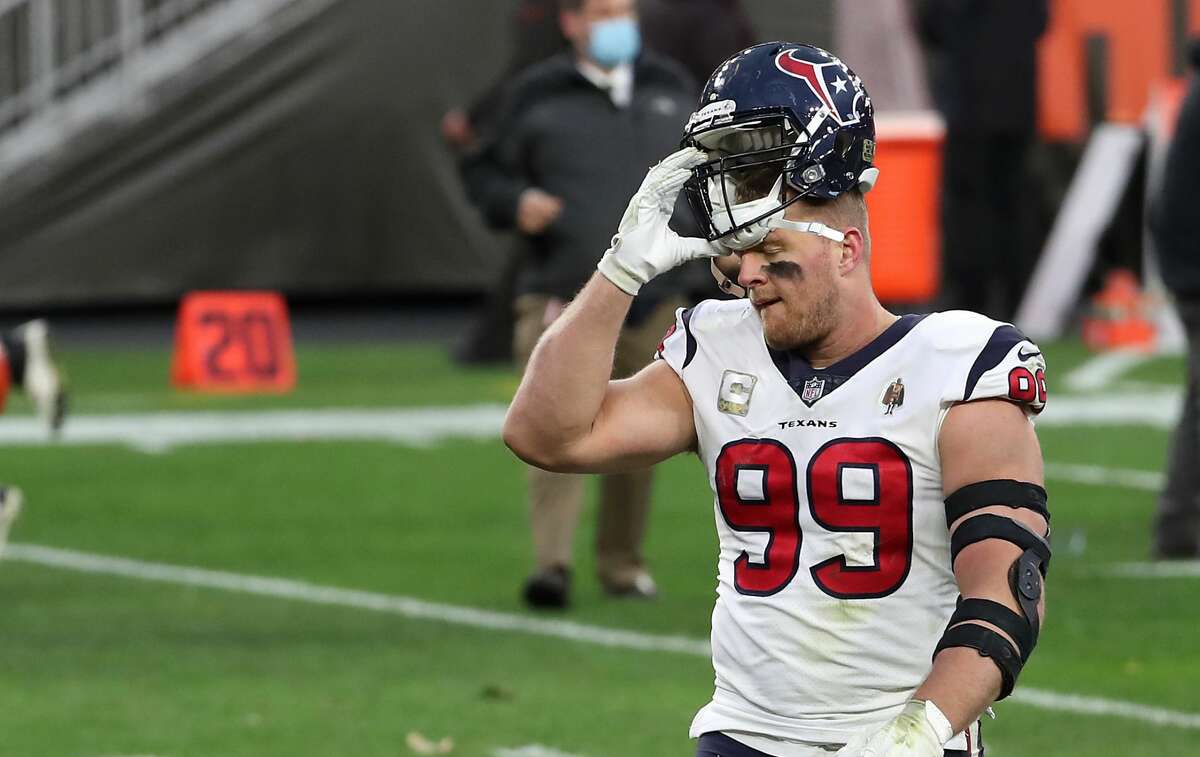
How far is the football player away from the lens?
3852 millimetres

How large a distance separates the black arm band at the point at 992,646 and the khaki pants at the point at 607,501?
5.19 m

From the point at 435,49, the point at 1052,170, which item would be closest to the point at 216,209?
the point at 435,49

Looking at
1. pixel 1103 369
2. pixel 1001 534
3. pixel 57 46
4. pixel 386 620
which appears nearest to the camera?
pixel 1001 534

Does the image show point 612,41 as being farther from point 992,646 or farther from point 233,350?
point 233,350

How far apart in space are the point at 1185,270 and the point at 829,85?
5.58 metres

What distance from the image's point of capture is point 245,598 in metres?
9.05

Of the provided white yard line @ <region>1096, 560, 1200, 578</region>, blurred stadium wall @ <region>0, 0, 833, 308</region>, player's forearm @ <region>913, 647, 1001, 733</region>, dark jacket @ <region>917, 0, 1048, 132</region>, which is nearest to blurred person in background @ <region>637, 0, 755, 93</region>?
A: white yard line @ <region>1096, 560, 1200, 578</region>

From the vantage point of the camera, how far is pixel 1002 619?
3609mm

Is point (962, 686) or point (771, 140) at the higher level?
point (771, 140)

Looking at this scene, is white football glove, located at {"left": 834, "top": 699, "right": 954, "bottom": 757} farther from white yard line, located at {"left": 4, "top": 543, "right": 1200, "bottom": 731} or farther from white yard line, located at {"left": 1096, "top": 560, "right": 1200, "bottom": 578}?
white yard line, located at {"left": 1096, "top": 560, "right": 1200, "bottom": 578}

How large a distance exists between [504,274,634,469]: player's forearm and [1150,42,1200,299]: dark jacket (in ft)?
17.8

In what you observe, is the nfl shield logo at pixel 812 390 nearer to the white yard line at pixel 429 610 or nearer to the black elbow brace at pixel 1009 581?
the black elbow brace at pixel 1009 581

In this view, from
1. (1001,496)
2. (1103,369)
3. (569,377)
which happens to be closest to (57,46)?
(1103,369)

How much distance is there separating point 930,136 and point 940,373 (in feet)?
50.3
